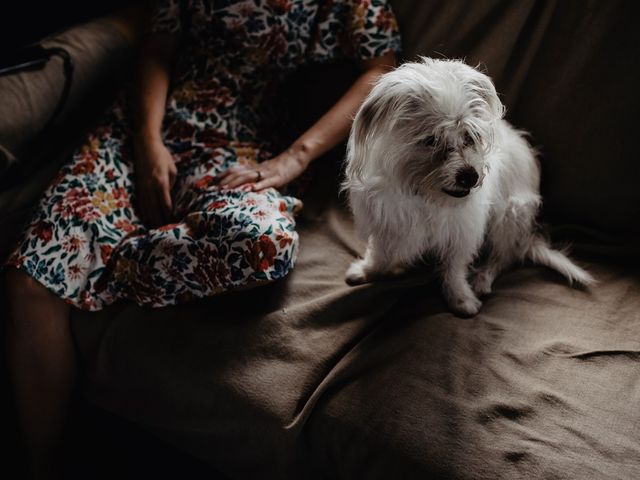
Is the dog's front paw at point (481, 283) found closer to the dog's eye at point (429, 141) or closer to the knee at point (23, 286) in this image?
the dog's eye at point (429, 141)

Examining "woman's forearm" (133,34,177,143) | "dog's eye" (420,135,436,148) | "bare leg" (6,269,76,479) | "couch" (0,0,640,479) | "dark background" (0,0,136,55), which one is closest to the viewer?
"couch" (0,0,640,479)

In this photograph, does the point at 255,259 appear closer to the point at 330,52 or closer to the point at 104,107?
the point at 330,52

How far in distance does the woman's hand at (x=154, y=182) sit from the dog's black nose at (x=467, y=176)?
725mm

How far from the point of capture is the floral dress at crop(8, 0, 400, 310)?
3.41ft

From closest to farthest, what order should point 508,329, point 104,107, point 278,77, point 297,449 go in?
point 297,449
point 508,329
point 278,77
point 104,107

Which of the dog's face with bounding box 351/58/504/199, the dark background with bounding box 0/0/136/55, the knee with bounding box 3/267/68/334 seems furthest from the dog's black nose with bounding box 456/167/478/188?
the dark background with bounding box 0/0/136/55

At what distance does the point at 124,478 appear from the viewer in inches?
51.9

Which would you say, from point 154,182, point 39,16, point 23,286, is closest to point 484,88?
point 154,182

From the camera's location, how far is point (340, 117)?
1.26 m

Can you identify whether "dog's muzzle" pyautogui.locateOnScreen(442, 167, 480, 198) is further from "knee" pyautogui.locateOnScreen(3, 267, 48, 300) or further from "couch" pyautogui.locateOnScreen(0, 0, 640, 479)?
Answer: "knee" pyautogui.locateOnScreen(3, 267, 48, 300)

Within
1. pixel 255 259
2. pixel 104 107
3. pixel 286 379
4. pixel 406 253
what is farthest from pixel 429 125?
pixel 104 107

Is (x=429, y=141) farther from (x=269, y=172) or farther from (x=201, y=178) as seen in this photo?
(x=201, y=178)

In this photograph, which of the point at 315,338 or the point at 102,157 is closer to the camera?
the point at 315,338

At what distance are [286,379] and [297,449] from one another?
134 millimetres
